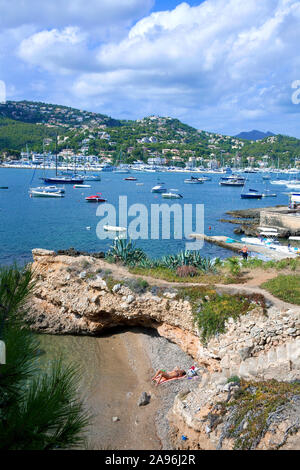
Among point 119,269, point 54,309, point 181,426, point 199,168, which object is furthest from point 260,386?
point 199,168

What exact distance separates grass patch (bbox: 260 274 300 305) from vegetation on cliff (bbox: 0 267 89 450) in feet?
35.6

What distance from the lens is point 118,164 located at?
185375 millimetres

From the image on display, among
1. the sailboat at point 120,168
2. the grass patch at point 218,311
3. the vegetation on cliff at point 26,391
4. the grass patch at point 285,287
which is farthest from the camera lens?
the sailboat at point 120,168

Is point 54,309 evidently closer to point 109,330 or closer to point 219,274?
point 109,330

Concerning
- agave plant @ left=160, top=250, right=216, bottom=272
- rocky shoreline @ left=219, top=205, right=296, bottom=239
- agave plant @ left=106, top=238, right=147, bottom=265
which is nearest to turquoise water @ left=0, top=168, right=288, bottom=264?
rocky shoreline @ left=219, top=205, right=296, bottom=239

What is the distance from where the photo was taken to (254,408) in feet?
29.4

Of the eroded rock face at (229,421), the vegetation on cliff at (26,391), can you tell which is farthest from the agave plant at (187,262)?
the vegetation on cliff at (26,391)

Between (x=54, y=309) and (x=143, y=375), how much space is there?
21.4ft

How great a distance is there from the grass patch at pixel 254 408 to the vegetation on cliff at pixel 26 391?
5101 mm

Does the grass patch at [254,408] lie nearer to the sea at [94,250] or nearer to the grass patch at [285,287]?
the sea at [94,250]

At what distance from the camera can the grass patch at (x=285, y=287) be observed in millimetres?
13828

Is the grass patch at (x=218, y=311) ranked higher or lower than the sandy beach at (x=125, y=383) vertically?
higher

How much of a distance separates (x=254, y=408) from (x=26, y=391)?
20.9 feet

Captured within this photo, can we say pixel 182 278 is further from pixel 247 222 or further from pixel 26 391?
pixel 247 222
